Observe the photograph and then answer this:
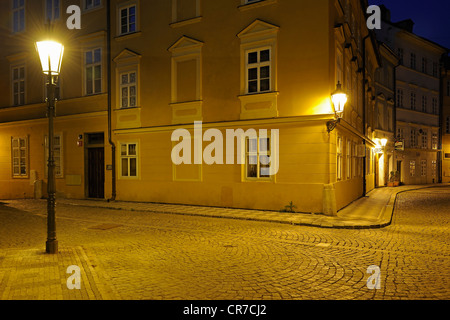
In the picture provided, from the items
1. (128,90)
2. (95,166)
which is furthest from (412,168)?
(95,166)

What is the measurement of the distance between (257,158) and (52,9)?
1497cm

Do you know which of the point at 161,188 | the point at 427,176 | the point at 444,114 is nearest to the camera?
the point at 161,188

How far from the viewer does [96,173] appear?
17562 millimetres

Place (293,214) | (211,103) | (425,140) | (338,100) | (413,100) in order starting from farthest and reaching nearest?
(425,140)
(413,100)
(211,103)
(293,214)
(338,100)

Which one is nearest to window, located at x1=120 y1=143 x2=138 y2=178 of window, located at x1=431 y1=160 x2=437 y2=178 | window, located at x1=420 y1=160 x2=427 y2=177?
window, located at x1=420 y1=160 x2=427 y2=177

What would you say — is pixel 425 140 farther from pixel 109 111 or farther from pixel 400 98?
pixel 109 111

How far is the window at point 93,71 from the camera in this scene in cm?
1753

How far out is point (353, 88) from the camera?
16953 mm

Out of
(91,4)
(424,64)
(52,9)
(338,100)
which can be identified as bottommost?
(338,100)

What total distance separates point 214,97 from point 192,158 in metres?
2.73

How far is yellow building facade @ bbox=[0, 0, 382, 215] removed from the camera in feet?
40.4

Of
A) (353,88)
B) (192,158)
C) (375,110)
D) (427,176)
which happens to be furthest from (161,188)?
(427,176)

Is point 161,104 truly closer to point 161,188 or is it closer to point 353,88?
point 161,188

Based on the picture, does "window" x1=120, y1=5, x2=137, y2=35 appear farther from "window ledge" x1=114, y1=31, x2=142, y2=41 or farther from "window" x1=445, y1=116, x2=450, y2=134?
"window" x1=445, y1=116, x2=450, y2=134
